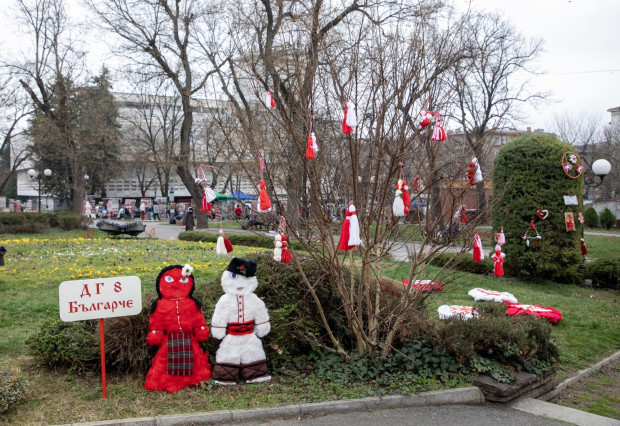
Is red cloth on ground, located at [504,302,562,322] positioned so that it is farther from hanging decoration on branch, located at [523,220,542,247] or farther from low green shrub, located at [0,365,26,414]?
low green shrub, located at [0,365,26,414]

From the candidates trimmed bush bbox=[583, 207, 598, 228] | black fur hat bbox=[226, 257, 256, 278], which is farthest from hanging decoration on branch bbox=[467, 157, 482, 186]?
trimmed bush bbox=[583, 207, 598, 228]

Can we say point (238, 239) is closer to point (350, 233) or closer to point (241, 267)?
point (241, 267)

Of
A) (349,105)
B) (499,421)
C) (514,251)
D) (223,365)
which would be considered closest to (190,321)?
(223,365)

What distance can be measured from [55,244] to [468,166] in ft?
46.1

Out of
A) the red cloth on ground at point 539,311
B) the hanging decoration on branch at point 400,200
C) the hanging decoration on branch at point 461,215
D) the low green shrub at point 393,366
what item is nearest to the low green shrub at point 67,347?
the low green shrub at point 393,366

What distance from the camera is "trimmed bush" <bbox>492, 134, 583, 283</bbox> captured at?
12.7 m

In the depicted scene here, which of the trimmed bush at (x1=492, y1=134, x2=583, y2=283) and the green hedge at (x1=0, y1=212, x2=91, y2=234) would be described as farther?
the green hedge at (x1=0, y1=212, x2=91, y2=234)

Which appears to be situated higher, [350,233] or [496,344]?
[350,233]

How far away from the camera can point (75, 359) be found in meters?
5.40

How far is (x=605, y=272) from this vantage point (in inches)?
503

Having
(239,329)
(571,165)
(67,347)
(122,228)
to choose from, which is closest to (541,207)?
(571,165)

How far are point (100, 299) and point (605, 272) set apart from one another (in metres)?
12.7

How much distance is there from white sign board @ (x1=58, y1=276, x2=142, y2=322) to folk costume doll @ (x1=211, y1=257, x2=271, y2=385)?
2.94 ft

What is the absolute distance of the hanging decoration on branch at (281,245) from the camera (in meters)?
5.27
